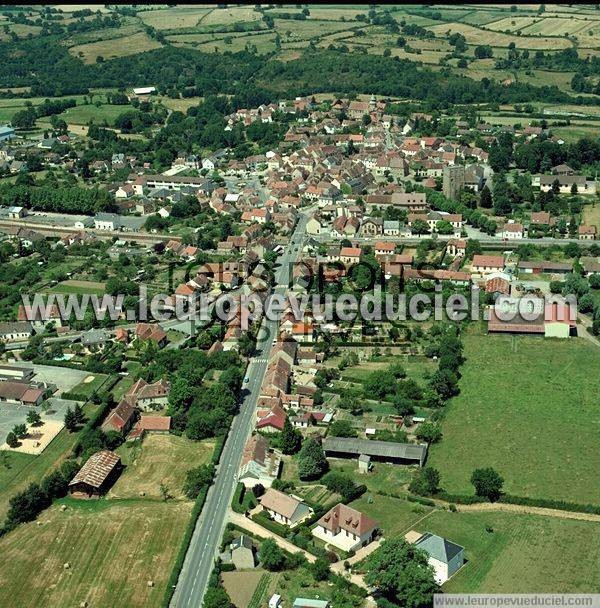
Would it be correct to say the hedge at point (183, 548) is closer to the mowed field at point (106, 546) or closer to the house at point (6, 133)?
the mowed field at point (106, 546)

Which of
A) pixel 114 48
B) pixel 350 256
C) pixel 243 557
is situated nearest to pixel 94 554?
pixel 243 557

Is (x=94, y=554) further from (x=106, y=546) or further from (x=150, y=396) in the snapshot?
(x=150, y=396)

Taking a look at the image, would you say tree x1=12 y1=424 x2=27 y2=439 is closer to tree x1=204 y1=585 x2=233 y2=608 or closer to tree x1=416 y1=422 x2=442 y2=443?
tree x1=204 y1=585 x2=233 y2=608

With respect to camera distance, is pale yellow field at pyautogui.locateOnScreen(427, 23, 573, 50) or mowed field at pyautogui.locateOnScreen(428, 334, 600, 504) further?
pale yellow field at pyautogui.locateOnScreen(427, 23, 573, 50)

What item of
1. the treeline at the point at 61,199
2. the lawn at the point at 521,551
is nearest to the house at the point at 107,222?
the treeline at the point at 61,199

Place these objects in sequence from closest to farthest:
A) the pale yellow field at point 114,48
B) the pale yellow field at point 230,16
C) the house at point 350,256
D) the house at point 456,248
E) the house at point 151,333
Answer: the house at point 151,333
the house at point 350,256
the house at point 456,248
the pale yellow field at point 114,48
the pale yellow field at point 230,16

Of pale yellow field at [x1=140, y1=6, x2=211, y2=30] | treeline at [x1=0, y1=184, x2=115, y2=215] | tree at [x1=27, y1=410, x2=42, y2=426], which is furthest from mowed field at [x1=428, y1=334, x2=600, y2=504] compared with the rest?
pale yellow field at [x1=140, y1=6, x2=211, y2=30]
